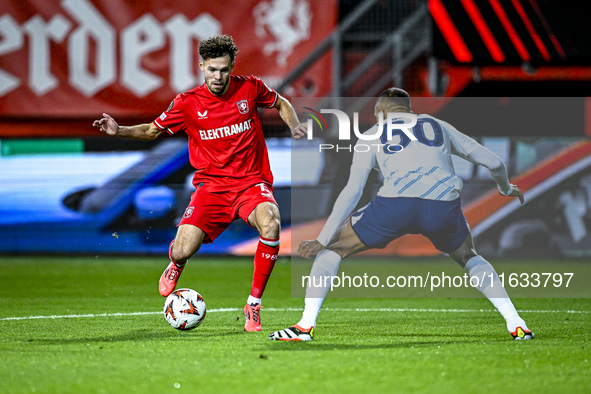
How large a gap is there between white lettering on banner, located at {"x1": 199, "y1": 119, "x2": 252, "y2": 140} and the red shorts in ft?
1.22

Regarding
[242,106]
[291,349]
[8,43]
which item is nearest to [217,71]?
[242,106]

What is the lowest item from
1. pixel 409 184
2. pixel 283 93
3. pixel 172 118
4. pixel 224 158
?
pixel 409 184

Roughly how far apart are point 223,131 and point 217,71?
46 cm

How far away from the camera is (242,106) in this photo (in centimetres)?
630

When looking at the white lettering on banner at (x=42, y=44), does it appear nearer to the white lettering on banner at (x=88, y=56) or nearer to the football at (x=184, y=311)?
the white lettering on banner at (x=88, y=56)

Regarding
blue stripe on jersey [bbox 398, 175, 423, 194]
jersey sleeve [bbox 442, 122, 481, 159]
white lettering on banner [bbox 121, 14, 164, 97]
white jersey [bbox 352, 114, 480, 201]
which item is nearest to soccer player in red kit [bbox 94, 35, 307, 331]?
white jersey [bbox 352, 114, 480, 201]

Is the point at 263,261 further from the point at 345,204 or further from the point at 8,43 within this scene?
the point at 8,43

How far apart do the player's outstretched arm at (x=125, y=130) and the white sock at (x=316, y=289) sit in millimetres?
1678

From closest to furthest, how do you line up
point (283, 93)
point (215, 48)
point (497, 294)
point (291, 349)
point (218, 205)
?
point (291, 349)
point (497, 294)
point (215, 48)
point (218, 205)
point (283, 93)

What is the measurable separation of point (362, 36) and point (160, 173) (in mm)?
4236

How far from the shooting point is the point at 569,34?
41.0 ft

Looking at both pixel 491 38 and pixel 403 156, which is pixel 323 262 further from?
pixel 491 38

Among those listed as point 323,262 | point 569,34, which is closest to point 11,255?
point 569,34

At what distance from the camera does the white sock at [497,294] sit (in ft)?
17.8
